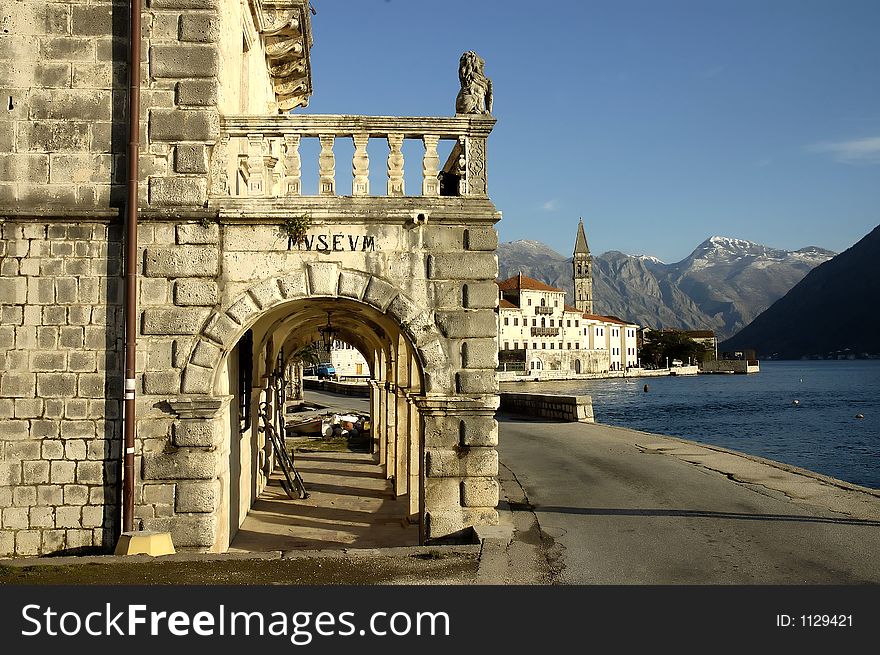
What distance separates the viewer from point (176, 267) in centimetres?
928

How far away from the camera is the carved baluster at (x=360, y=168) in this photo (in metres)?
9.70

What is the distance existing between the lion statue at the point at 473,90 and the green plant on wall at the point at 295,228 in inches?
98.9

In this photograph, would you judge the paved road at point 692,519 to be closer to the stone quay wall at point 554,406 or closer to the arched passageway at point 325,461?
the arched passageway at point 325,461

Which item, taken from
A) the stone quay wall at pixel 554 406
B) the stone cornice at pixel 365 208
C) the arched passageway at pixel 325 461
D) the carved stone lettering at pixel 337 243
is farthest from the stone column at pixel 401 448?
the stone quay wall at pixel 554 406

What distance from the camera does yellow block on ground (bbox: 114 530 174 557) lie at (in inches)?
335

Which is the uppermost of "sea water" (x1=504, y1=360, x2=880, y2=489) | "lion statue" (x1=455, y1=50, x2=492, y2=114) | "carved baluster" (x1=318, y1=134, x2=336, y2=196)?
"lion statue" (x1=455, y1=50, x2=492, y2=114)

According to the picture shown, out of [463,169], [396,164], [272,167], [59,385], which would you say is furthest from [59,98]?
[463,169]

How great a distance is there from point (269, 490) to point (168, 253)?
29.3ft

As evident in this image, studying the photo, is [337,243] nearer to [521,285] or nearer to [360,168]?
[360,168]

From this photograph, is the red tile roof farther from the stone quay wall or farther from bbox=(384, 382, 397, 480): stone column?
bbox=(384, 382, 397, 480): stone column

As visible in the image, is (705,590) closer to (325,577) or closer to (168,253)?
(325,577)

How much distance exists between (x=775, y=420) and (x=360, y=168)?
5568 cm

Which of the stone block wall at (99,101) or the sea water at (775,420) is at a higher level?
the stone block wall at (99,101)

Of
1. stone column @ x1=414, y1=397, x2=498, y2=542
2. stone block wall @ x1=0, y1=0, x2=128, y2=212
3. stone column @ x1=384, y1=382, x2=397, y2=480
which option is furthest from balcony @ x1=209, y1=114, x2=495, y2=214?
stone column @ x1=384, y1=382, x2=397, y2=480
